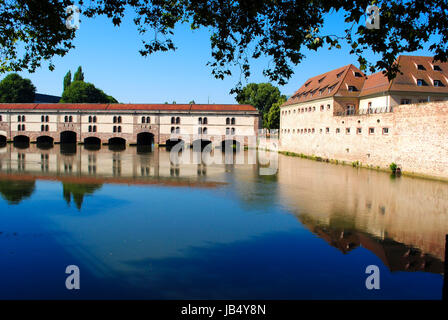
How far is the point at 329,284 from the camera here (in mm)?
7914

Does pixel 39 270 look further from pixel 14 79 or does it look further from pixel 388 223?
pixel 14 79

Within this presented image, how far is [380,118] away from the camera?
96.3 feet

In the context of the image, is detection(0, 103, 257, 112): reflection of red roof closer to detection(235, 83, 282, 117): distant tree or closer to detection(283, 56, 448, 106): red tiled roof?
detection(283, 56, 448, 106): red tiled roof

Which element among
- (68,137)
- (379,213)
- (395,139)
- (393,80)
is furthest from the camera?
(68,137)

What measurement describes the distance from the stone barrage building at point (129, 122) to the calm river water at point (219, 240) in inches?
1593

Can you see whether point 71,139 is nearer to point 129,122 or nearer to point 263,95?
point 129,122

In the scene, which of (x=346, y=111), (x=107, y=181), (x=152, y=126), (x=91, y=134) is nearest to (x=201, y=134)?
(x=152, y=126)

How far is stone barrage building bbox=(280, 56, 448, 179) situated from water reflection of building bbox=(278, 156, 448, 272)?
8.99ft

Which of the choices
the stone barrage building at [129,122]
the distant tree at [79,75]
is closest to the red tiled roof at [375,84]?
the stone barrage building at [129,122]

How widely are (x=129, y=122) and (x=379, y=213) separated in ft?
172

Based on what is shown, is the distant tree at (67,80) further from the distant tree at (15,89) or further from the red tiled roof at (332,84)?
the red tiled roof at (332,84)

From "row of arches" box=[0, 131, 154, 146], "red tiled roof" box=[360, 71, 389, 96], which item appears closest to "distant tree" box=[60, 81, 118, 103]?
"row of arches" box=[0, 131, 154, 146]

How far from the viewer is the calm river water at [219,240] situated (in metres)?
7.70

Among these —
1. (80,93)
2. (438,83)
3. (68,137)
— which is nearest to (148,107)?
(68,137)
